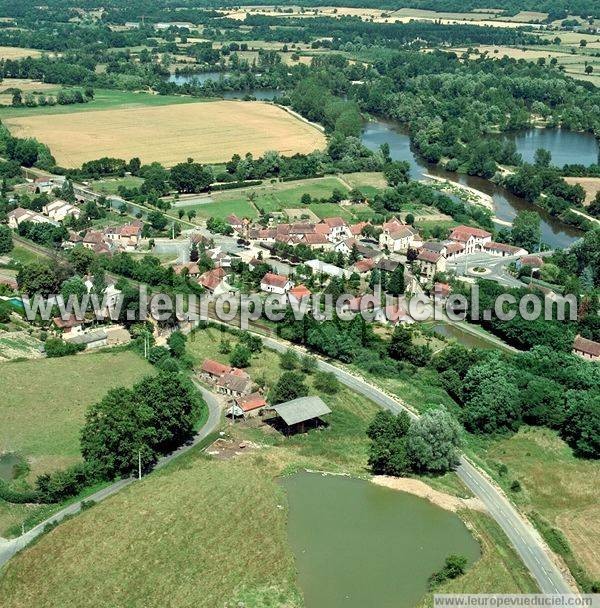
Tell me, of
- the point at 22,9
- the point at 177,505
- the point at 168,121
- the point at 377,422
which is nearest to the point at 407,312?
the point at 377,422

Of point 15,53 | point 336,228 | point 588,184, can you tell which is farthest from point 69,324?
point 15,53

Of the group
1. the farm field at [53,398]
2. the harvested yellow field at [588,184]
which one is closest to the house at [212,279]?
the farm field at [53,398]

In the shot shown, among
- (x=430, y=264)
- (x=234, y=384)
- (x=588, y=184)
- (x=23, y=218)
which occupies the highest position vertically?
(x=234, y=384)

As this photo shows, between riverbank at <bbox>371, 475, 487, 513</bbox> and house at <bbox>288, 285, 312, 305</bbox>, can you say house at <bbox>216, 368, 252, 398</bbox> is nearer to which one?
riverbank at <bbox>371, 475, 487, 513</bbox>

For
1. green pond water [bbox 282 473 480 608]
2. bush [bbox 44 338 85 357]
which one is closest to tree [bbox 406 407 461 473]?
green pond water [bbox 282 473 480 608]

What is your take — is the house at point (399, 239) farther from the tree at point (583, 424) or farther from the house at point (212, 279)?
the tree at point (583, 424)

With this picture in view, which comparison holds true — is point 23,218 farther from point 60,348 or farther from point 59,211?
point 60,348
